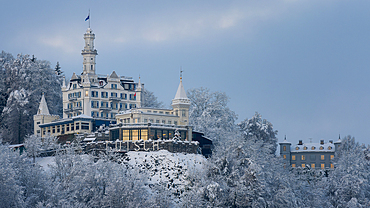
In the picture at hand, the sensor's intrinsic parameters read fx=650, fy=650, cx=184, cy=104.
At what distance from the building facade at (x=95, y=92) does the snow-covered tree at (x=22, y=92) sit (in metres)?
5.04

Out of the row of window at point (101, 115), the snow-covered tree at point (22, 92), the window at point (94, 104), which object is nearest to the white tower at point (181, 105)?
the row of window at point (101, 115)

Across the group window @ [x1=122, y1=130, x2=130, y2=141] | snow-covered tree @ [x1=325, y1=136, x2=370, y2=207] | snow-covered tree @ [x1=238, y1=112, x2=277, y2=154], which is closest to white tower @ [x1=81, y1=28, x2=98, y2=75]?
window @ [x1=122, y1=130, x2=130, y2=141]

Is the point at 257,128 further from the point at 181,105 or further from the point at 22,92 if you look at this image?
the point at 22,92

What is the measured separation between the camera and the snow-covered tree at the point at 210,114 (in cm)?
11531

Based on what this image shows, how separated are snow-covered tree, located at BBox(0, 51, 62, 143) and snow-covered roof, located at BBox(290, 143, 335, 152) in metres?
52.9

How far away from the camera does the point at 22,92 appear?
114 meters

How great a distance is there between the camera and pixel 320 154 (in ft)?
465

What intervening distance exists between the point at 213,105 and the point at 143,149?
107 feet

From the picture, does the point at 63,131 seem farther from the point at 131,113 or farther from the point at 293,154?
the point at 293,154

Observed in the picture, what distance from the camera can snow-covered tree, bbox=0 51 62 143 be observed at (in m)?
111

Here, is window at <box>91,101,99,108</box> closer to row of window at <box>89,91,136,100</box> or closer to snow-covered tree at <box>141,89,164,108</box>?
row of window at <box>89,91,136,100</box>

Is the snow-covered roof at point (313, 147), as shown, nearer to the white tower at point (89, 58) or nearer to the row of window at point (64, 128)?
the white tower at point (89, 58)

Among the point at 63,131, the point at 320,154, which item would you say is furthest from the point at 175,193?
the point at 320,154

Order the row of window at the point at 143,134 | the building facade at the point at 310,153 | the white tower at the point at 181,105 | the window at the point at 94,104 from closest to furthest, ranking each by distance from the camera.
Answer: the row of window at the point at 143,134
the white tower at the point at 181,105
the window at the point at 94,104
the building facade at the point at 310,153
